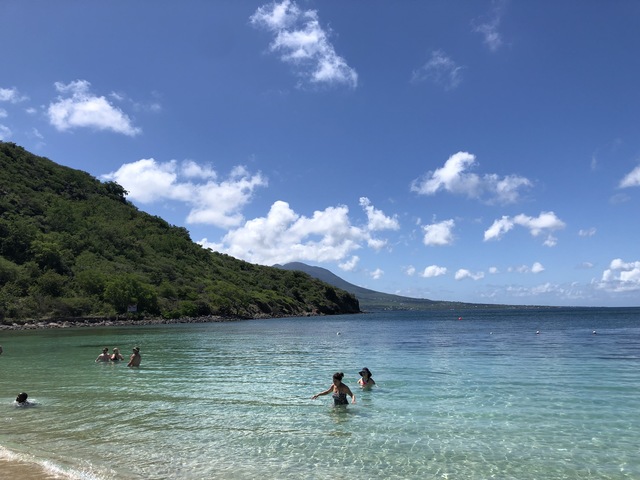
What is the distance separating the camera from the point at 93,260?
123562 mm

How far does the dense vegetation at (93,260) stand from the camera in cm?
9756

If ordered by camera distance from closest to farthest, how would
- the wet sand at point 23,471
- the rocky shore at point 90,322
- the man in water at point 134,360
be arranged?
the wet sand at point 23,471 < the man in water at point 134,360 < the rocky shore at point 90,322

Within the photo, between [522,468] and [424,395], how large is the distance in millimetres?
8658

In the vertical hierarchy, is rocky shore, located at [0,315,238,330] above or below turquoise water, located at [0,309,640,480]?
above

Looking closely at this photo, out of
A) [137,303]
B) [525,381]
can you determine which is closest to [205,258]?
[137,303]

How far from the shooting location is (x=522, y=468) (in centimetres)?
1088

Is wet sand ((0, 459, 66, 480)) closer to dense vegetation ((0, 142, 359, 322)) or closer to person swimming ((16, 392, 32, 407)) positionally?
person swimming ((16, 392, 32, 407))

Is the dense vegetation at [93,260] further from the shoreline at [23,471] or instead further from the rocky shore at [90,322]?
the shoreline at [23,471]

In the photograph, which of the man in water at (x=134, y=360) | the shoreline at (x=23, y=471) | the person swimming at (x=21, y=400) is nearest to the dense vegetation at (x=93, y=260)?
the man in water at (x=134, y=360)

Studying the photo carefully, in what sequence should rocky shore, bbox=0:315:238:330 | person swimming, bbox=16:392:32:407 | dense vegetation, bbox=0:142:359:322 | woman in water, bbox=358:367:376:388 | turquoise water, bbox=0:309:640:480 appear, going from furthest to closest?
1. dense vegetation, bbox=0:142:359:322
2. rocky shore, bbox=0:315:238:330
3. woman in water, bbox=358:367:376:388
4. person swimming, bbox=16:392:32:407
5. turquoise water, bbox=0:309:640:480

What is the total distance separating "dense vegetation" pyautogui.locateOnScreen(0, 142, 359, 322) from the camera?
9756 cm

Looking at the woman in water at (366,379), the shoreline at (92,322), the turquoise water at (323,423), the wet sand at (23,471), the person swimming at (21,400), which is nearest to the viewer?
the wet sand at (23,471)

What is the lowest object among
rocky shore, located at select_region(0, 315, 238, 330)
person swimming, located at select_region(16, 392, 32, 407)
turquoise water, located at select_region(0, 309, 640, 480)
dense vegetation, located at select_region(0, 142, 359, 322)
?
turquoise water, located at select_region(0, 309, 640, 480)

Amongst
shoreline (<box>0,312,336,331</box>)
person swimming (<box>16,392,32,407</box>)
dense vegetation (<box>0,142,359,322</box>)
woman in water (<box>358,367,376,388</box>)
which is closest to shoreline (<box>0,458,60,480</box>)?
person swimming (<box>16,392,32,407</box>)
